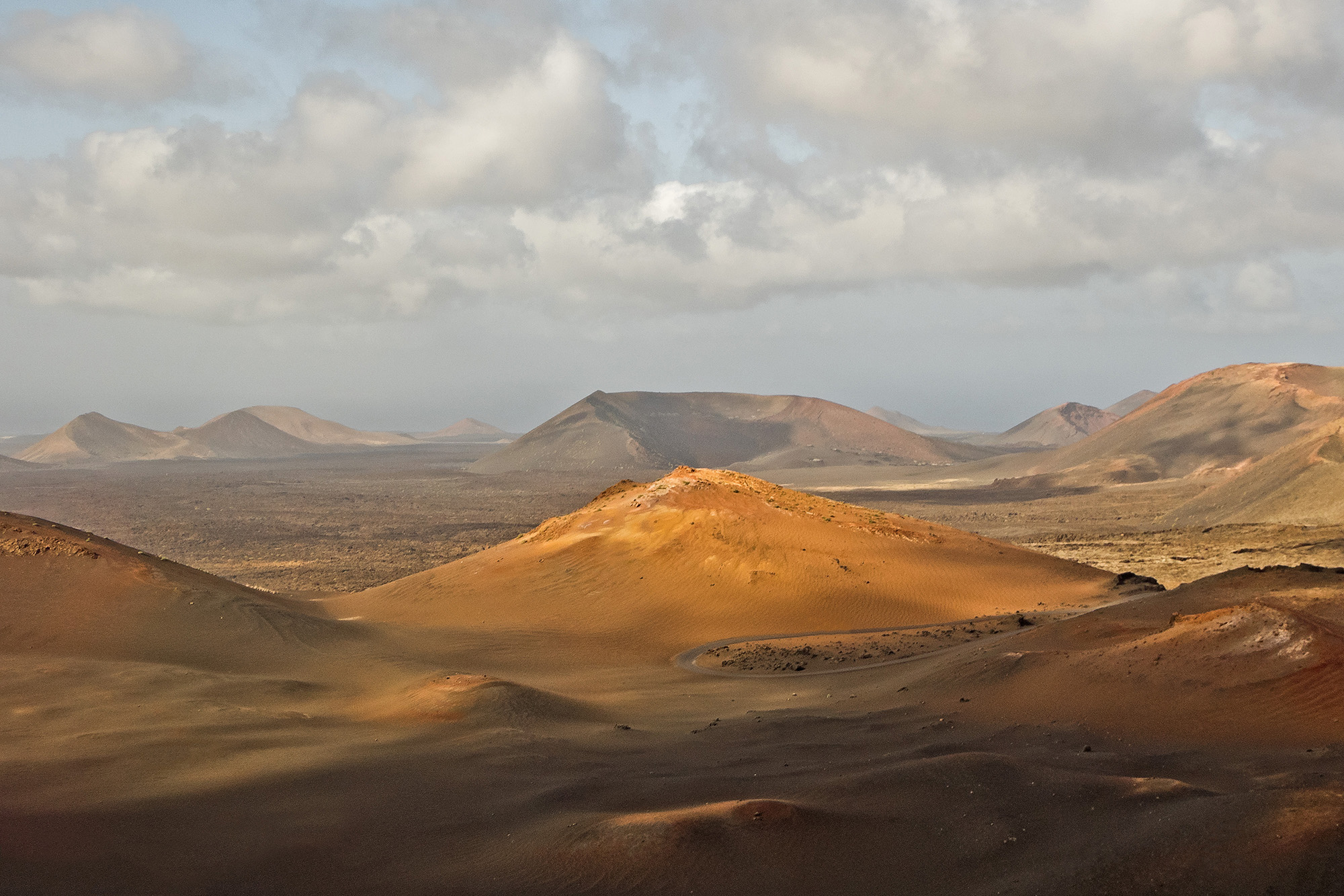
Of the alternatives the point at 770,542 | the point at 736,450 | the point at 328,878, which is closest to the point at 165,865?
the point at 328,878

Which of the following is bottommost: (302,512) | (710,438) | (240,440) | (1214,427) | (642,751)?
(642,751)

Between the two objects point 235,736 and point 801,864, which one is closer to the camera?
point 801,864

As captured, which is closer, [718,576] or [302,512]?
[718,576]

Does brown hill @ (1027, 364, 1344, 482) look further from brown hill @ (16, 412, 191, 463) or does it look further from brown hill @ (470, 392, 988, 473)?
brown hill @ (16, 412, 191, 463)

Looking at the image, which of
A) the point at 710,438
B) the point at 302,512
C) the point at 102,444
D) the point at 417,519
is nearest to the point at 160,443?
the point at 102,444

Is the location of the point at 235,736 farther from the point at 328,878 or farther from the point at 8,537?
the point at 8,537

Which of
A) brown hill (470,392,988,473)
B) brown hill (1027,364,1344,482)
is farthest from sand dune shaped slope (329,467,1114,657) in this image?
brown hill (470,392,988,473)

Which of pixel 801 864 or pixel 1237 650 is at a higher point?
pixel 1237 650

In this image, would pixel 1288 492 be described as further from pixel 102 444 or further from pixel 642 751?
pixel 102 444
